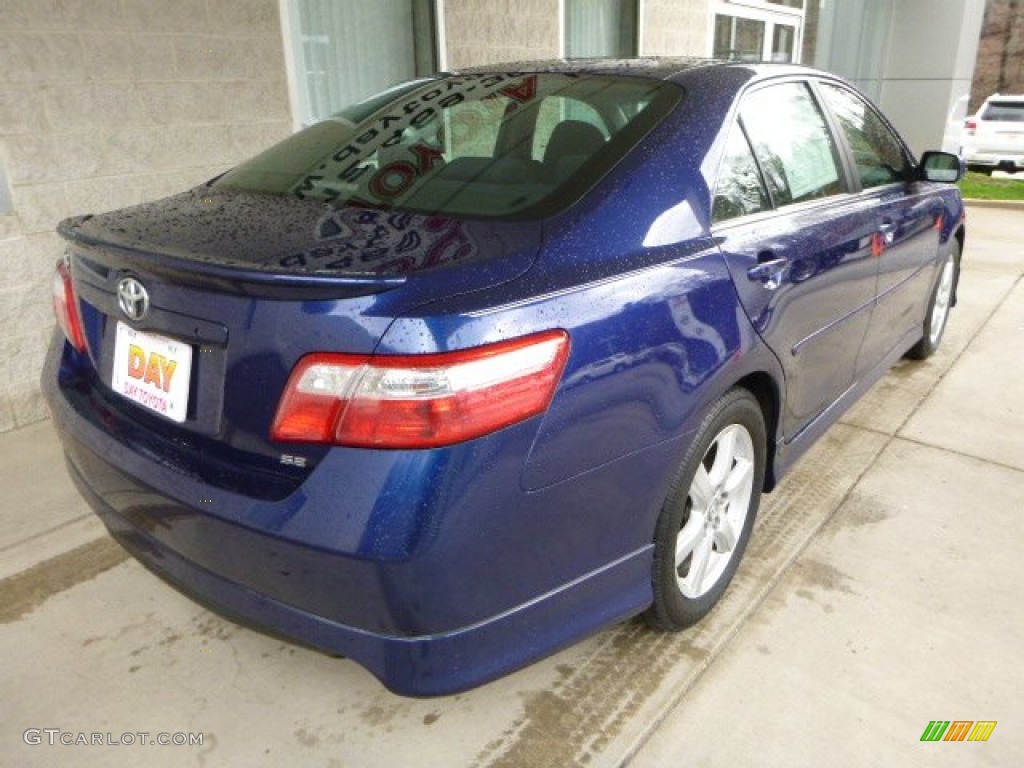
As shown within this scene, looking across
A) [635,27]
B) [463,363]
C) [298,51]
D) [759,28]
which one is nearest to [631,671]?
[463,363]

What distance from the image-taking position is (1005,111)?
16.3 meters

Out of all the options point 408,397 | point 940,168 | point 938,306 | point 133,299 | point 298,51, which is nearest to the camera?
point 408,397

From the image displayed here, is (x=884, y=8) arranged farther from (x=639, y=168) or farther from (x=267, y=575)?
(x=267, y=575)

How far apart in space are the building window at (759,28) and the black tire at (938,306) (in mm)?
4709

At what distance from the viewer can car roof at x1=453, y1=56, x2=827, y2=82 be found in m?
2.39

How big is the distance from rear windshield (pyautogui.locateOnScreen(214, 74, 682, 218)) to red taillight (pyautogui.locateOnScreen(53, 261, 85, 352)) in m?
0.52

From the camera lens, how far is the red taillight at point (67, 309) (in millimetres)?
2090

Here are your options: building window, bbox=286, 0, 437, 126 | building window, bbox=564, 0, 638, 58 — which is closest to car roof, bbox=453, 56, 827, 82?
building window, bbox=286, 0, 437, 126

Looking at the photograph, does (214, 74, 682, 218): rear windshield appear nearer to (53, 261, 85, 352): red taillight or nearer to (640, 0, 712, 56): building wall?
(53, 261, 85, 352): red taillight

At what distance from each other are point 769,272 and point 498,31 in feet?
13.4

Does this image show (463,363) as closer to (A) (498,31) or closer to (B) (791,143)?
(B) (791,143)

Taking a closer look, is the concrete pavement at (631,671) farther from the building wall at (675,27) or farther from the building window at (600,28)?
the building wall at (675,27)

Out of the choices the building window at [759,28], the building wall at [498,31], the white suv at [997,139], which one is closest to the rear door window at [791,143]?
the building wall at [498,31]

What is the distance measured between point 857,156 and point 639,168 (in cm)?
155
